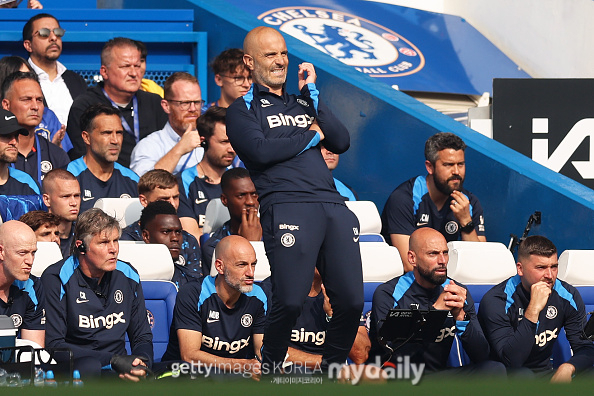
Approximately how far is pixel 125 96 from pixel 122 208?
56.1 inches

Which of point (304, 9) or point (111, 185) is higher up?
point (304, 9)

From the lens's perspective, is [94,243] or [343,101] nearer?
[94,243]

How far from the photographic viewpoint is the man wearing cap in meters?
6.83

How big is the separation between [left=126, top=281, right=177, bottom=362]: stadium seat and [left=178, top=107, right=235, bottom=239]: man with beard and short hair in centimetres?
122

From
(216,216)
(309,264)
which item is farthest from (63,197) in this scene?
(309,264)

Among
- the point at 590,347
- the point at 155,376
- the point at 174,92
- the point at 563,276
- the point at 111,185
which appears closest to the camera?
the point at 155,376

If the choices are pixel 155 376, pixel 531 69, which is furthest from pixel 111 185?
pixel 531 69

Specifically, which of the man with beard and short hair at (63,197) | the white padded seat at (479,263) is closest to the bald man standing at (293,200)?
the white padded seat at (479,263)

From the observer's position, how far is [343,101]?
855 cm

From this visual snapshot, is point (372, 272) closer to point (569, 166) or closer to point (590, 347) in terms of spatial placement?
point (590, 347)

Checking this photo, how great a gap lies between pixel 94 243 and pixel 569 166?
4.50 meters

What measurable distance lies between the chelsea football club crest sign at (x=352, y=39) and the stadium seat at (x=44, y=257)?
18.1 ft

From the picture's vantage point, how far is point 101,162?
7.29 metres

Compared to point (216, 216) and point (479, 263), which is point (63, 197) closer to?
point (216, 216)
